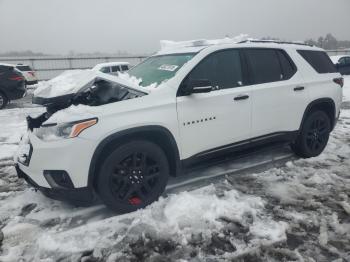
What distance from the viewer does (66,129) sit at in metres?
3.22

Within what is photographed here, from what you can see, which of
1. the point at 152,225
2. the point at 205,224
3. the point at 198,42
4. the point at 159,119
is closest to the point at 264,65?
the point at 198,42

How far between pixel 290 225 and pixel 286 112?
1973mm

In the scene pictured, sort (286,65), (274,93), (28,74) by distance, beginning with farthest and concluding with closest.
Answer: (28,74) → (286,65) → (274,93)

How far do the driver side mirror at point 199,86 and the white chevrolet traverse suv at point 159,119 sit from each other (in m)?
0.01

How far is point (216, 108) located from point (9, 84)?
9.76 meters

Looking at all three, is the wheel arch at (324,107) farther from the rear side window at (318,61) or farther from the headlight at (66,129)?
the headlight at (66,129)

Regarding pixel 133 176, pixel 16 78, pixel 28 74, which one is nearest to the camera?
pixel 133 176

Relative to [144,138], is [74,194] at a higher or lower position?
lower

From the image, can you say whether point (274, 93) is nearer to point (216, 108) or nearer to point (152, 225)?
point (216, 108)

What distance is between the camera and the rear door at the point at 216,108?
3793 millimetres

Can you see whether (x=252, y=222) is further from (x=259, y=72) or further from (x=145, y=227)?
(x=259, y=72)

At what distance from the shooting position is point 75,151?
3164mm

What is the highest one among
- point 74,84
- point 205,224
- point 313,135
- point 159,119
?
point 74,84

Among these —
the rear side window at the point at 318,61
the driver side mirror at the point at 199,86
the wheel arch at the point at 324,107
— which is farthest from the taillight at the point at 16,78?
the wheel arch at the point at 324,107
